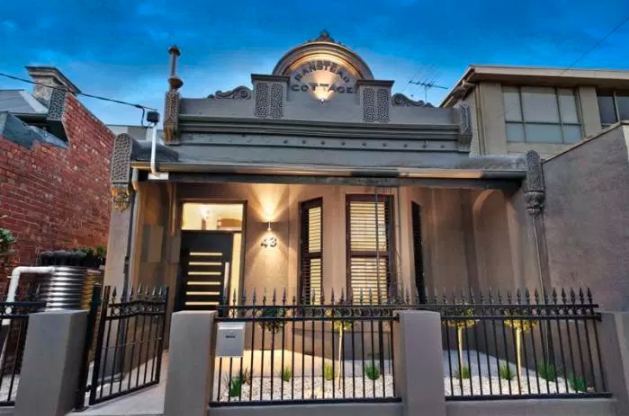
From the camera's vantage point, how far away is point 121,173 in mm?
4914

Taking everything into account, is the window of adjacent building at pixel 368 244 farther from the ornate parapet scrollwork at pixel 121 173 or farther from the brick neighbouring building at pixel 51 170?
the brick neighbouring building at pixel 51 170

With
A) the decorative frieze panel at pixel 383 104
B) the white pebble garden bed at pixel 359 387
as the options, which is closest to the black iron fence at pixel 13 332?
the white pebble garden bed at pixel 359 387

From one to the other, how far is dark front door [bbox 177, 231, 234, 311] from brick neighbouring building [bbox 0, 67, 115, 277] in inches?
82.7

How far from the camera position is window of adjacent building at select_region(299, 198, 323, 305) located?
245 inches

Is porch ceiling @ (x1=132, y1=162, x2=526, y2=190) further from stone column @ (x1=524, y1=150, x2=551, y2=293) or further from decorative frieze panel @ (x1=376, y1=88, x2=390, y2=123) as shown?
decorative frieze panel @ (x1=376, y1=88, x2=390, y2=123)

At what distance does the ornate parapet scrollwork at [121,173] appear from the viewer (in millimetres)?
4898

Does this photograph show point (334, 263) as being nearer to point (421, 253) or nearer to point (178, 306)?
point (421, 253)

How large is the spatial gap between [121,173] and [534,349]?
602 cm

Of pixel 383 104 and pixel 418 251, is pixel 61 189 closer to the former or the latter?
pixel 383 104

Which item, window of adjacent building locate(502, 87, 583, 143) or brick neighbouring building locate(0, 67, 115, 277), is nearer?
brick neighbouring building locate(0, 67, 115, 277)

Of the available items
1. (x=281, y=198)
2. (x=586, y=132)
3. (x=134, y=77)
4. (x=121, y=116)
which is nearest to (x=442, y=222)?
(x=281, y=198)

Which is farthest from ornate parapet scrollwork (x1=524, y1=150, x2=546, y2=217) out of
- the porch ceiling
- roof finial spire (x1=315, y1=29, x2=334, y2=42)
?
roof finial spire (x1=315, y1=29, x2=334, y2=42)

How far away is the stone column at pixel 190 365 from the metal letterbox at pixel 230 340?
86mm

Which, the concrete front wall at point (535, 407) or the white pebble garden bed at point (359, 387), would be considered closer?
the concrete front wall at point (535, 407)
